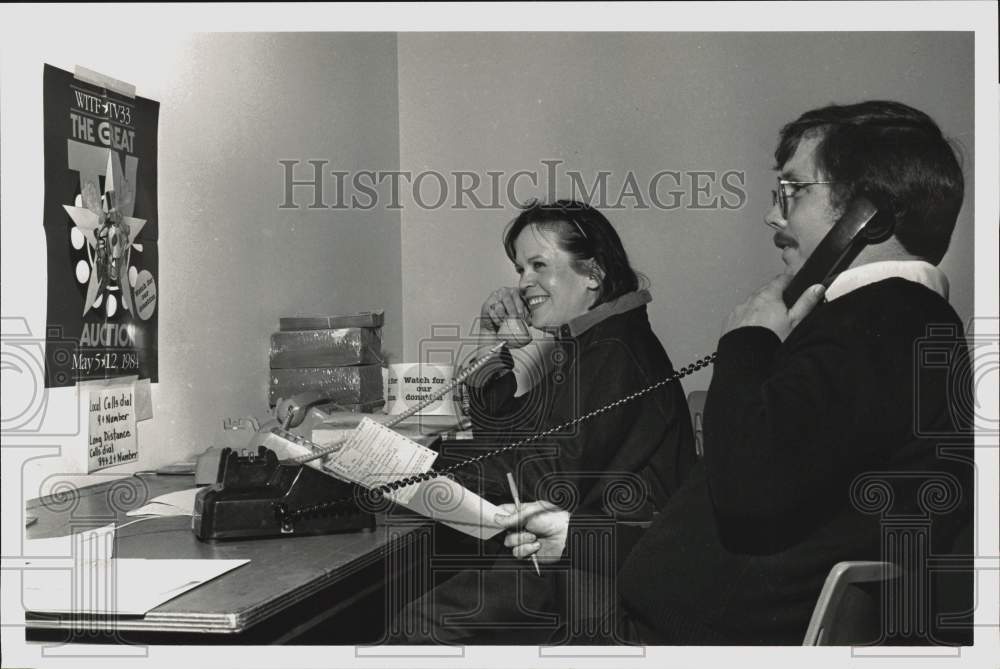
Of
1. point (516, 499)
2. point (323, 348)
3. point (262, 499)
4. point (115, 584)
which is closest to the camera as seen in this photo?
point (115, 584)

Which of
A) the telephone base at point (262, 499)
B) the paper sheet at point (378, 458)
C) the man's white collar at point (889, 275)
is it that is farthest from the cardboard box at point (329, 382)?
the man's white collar at point (889, 275)

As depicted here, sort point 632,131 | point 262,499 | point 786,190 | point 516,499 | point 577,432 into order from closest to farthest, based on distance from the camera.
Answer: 1. point 262,499
2. point 786,190
3. point 516,499
4. point 577,432
5. point 632,131

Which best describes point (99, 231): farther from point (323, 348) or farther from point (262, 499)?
point (262, 499)

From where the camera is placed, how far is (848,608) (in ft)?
4.45

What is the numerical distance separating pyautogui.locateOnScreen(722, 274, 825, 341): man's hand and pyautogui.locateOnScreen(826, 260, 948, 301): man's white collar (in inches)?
1.2

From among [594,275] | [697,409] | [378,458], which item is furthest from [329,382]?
[697,409]

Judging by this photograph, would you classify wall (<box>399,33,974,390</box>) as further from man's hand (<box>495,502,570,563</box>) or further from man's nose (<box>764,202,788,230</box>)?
man's hand (<box>495,502,570,563</box>)

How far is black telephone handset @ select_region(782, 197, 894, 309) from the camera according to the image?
1567mm

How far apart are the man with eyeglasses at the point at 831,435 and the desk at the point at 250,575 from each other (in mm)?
416

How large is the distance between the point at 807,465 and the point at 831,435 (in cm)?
5

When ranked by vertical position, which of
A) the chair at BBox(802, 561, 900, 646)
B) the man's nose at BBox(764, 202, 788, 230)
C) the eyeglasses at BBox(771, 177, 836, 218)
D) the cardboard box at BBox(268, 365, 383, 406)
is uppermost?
the eyeglasses at BBox(771, 177, 836, 218)

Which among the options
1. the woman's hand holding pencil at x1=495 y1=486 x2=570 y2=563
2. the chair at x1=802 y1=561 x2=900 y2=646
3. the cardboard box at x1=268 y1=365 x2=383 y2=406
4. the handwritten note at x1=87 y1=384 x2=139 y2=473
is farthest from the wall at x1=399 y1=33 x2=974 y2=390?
the chair at x1=802 y1=561 x2=900 y2=646

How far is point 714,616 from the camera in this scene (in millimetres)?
1544

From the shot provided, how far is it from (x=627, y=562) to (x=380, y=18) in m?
0.95
